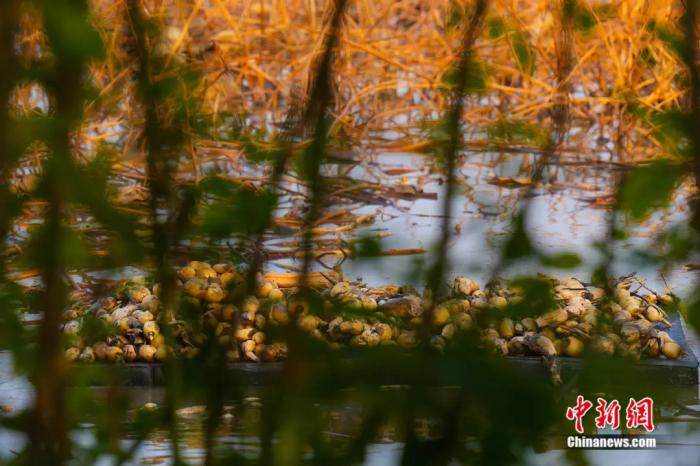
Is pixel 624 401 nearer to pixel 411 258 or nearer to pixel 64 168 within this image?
pixel 411 258

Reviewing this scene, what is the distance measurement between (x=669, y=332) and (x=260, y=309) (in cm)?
164

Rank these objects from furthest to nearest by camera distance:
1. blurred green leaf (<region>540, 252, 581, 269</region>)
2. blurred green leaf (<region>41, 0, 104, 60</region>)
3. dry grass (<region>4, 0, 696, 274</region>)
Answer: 1. dry grass (<region>4, 0, 696, 274</region>)
2. blurred green leaf (<region>540, 252, 581, 269</region>)
3. blurred green leaf (<region>41, 0, 104, 60</region>)

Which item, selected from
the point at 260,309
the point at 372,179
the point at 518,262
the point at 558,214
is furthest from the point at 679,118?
the point at 372,179

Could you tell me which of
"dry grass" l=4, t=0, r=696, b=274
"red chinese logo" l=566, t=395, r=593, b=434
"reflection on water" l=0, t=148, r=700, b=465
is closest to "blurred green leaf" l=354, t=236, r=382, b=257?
"reflection on water" l=0, t=148, r=700, b=465

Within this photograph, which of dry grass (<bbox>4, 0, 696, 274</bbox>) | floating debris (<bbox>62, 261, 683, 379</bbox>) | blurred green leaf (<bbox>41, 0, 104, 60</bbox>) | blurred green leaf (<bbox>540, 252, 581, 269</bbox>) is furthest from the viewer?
dry grass (<bbox>4, 0, 696, 274</bbox>)

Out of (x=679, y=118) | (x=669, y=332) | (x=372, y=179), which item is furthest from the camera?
(x=372, y=179)

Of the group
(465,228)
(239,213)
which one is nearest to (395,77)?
(465,228)

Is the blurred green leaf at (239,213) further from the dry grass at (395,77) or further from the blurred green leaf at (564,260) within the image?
the dry grass at (395,77)

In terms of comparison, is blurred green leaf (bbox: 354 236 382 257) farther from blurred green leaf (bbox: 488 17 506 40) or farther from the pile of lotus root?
the pile of lotus root

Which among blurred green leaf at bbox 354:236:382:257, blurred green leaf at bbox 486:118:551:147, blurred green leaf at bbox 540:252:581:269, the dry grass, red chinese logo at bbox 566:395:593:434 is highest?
the dry grass

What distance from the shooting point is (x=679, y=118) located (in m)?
0.59

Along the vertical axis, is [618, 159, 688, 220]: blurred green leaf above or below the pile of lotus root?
below

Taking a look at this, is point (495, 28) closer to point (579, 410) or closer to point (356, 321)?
point (579, 410)

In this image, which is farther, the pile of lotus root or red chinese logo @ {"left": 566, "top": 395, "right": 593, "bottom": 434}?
the pile of lotus root
